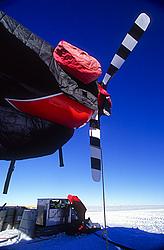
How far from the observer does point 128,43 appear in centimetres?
443

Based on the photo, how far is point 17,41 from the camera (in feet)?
9.80

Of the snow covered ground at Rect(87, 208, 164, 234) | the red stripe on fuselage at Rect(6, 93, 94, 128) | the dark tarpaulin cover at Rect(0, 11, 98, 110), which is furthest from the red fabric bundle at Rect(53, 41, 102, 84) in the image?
the snow covered ground at Rect(87, 208, 164, 234)

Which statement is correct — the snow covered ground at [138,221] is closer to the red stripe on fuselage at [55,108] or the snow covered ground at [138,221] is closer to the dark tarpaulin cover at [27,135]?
the dark tarpaulin cover at [27,135]

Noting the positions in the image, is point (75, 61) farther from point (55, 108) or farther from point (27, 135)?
point (27, 135)

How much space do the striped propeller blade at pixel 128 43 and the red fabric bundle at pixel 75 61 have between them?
3.67ft

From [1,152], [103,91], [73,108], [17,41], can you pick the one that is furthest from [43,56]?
[1,152]

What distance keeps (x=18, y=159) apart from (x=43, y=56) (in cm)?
346

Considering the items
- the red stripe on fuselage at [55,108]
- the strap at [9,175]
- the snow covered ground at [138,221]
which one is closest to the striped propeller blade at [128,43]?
the red stripe on fuselage at [55,108]

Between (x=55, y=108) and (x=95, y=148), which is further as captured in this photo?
(x=95, y=148)

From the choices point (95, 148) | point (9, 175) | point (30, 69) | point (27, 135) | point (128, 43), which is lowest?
point (9, 175)

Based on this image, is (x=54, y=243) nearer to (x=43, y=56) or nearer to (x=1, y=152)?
(x=1, y=152)

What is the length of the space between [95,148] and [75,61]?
2.03 metres

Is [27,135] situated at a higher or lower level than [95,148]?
higher

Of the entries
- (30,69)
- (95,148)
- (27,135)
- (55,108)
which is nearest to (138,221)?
(95,148)
